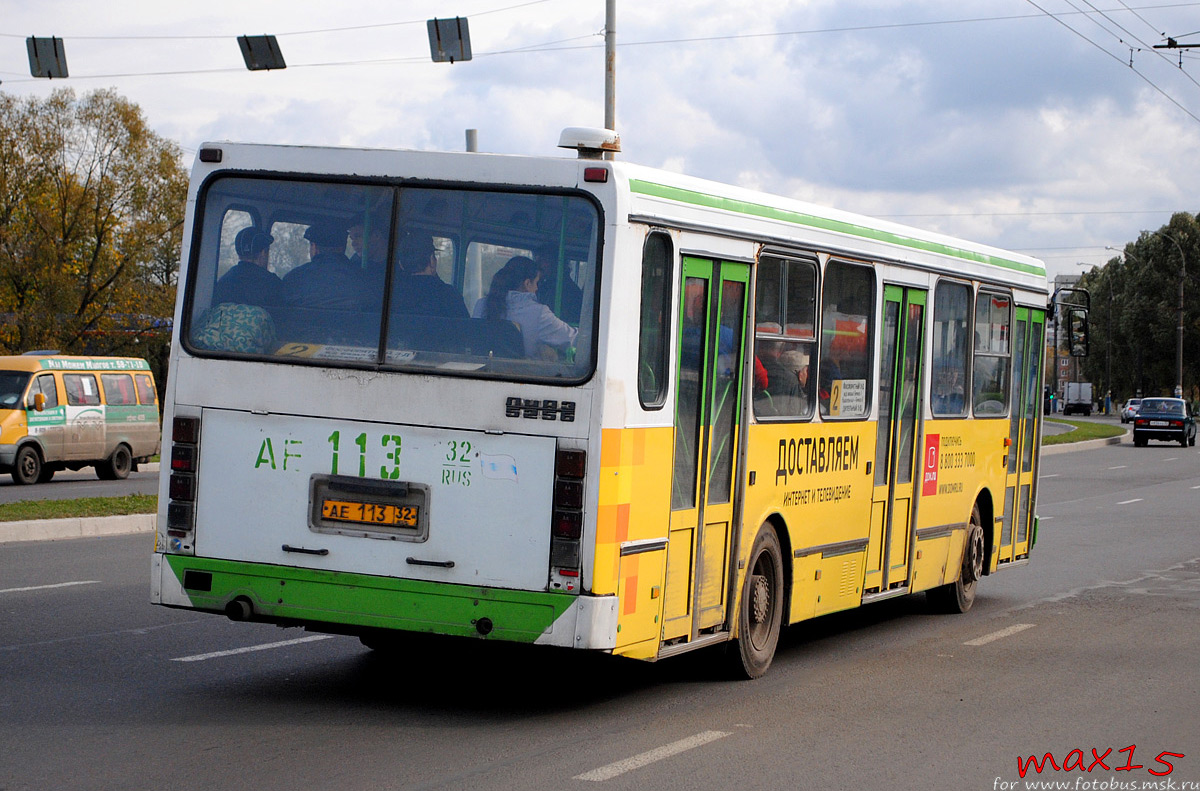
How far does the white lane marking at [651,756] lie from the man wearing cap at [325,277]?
8.49 feet

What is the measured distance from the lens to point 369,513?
741 cm

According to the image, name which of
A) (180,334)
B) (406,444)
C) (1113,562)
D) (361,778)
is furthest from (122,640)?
(1113,562)

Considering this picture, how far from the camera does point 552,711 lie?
7871 millimetres

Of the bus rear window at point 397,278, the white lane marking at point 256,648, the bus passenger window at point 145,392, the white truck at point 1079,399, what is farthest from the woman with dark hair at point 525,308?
the white truck at point 1079,399

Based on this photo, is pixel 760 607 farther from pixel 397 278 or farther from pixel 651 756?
pixel 397 278

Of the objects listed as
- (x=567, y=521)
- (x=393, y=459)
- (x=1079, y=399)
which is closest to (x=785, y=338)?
(x=567, y=521)

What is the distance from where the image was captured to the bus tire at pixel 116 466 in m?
27.8

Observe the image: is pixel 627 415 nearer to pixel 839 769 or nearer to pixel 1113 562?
pixel 839 769

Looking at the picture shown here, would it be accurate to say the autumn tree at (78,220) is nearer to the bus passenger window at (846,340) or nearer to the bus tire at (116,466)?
the bus tire at (116,466)

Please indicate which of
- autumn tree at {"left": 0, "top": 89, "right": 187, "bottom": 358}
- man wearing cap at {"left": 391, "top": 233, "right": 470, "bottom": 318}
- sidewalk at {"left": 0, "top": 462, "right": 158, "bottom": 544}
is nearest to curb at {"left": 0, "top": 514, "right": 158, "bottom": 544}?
sidewalk at {"left": 0, "top": 462, "right": 158, "bottom": 544}

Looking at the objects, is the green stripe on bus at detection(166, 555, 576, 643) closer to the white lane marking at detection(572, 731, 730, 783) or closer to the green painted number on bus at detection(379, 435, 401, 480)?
the green painted number on bus at detection(379, 435, 401, 480)

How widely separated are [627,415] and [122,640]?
163 inches

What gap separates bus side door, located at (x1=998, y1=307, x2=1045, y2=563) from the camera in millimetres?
13461

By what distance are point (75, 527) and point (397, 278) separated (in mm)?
10476
